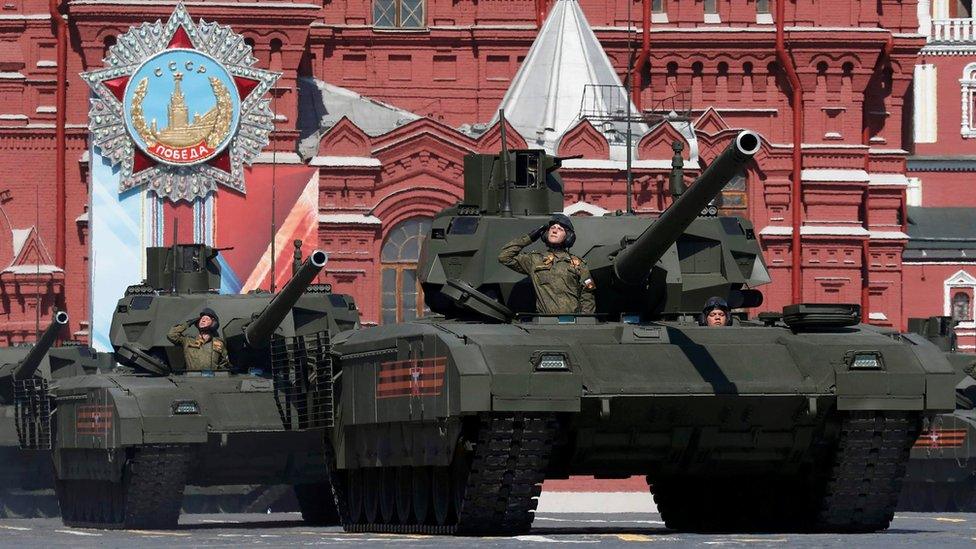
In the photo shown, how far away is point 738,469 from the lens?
2055cm

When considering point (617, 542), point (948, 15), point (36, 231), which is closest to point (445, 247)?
point (617, 542)

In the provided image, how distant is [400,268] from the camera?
50.8 metres

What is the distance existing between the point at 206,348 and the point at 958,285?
121 ft

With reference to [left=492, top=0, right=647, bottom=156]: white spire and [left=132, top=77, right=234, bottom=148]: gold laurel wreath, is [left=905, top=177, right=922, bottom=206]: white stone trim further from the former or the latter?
[left=132, top=77, right=234, bottom=148]: gold laurel wreath

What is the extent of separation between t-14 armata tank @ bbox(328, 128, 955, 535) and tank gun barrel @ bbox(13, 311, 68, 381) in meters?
9.27

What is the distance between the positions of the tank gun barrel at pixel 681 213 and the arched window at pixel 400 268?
1167 inches

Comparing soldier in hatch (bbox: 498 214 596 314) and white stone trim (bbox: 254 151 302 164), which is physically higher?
white stone trim (bbox: 254 151 302 164)

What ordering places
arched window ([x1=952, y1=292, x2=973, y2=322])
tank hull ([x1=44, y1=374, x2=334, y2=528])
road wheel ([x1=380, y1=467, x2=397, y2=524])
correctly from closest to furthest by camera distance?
road wheel ([x1=380, y1=467, x2=397, y2=524]), tank hull ([x1=44, y1=374, x2=334, y2=528]), arched window ([x1=952, y1=292, x2=973, y2=322])

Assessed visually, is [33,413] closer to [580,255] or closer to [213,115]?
[580,255]

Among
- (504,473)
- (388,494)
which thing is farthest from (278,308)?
(504,473)

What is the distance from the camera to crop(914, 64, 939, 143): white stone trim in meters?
69.8

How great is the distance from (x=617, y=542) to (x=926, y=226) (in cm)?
4580

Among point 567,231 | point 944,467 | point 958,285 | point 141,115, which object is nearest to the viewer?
point 567,231

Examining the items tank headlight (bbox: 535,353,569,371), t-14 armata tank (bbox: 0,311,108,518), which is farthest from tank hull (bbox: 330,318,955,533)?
t-14 armata tank (bbox: 0,311,108,518)
